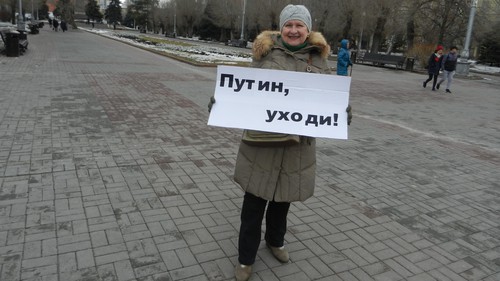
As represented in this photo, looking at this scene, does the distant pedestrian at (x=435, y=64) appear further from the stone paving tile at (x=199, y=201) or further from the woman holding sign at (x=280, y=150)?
the woman holding sign at (x=280, y=150)

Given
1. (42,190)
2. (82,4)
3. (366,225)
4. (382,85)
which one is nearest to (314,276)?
(366,225)

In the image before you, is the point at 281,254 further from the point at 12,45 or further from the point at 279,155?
the point at 12,45

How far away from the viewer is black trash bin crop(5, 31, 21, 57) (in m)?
16.5

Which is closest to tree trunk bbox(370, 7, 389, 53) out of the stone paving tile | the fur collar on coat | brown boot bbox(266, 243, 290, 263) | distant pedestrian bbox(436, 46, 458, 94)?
distant pedestrian bbox(436, 46, 458, 94)

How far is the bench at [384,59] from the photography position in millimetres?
27375

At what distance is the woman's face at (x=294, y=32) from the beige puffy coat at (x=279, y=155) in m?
0.06

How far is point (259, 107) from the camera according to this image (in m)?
2.97

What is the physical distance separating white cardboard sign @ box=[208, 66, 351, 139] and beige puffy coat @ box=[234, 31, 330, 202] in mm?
91

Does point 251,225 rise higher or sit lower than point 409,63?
lower

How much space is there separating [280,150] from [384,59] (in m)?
28.1

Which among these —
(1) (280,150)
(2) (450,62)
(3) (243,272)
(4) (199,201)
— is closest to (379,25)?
(2) (450,62)

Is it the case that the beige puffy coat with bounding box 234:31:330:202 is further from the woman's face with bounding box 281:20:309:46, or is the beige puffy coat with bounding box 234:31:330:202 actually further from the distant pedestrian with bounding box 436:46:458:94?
the distant pedestrian with bounding box 436:46:458:94

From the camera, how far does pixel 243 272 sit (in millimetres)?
3057

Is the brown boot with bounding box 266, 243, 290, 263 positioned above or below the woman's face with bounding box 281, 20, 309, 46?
below
